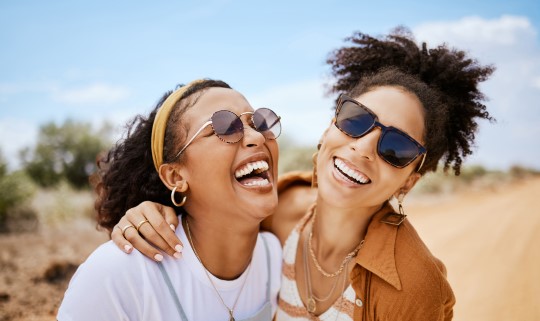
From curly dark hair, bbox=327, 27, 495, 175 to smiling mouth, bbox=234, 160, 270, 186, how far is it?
3.15 feet

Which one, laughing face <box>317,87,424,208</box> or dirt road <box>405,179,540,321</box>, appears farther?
dirt road <box>405,179,540,321</box>

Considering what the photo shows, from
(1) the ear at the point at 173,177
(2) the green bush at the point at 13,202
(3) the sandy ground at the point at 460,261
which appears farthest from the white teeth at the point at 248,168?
(2) the green bush at the point at 13,202

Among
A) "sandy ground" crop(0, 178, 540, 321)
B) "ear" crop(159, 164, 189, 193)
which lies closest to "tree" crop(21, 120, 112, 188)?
"sandy ground" crop(0, 178, 540, 321)

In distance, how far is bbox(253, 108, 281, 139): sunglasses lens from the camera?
2.62 m

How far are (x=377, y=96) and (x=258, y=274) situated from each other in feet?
5.15

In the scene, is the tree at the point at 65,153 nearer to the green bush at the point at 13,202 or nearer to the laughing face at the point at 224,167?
the green bush at the point at 13,202

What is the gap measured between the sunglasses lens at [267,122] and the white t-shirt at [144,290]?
879 millimetres

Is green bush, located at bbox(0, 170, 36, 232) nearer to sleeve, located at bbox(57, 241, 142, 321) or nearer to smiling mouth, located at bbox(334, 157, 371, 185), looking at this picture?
sleeve, located at bbox(57, 241, 142, 321)

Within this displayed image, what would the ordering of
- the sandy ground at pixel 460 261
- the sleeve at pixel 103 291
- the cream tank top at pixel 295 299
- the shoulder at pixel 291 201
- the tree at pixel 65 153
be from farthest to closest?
the tree at pixel 65 153
the sandy ground at pixel 460 261
the shoulder at pixel 291 201
the cream tank top at pixel 295 299
the sleeve at pixel 103 291

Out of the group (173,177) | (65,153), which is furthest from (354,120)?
(65,153)

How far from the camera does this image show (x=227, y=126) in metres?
2.45

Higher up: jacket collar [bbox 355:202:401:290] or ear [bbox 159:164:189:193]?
jacket collar [bbox 355:202:401:290]

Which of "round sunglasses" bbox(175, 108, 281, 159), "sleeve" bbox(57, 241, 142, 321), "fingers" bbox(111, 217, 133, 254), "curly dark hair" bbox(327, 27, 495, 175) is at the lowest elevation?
"sleeve" bbox(57, 241, 142, 321)

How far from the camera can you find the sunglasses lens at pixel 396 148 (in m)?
2.52
